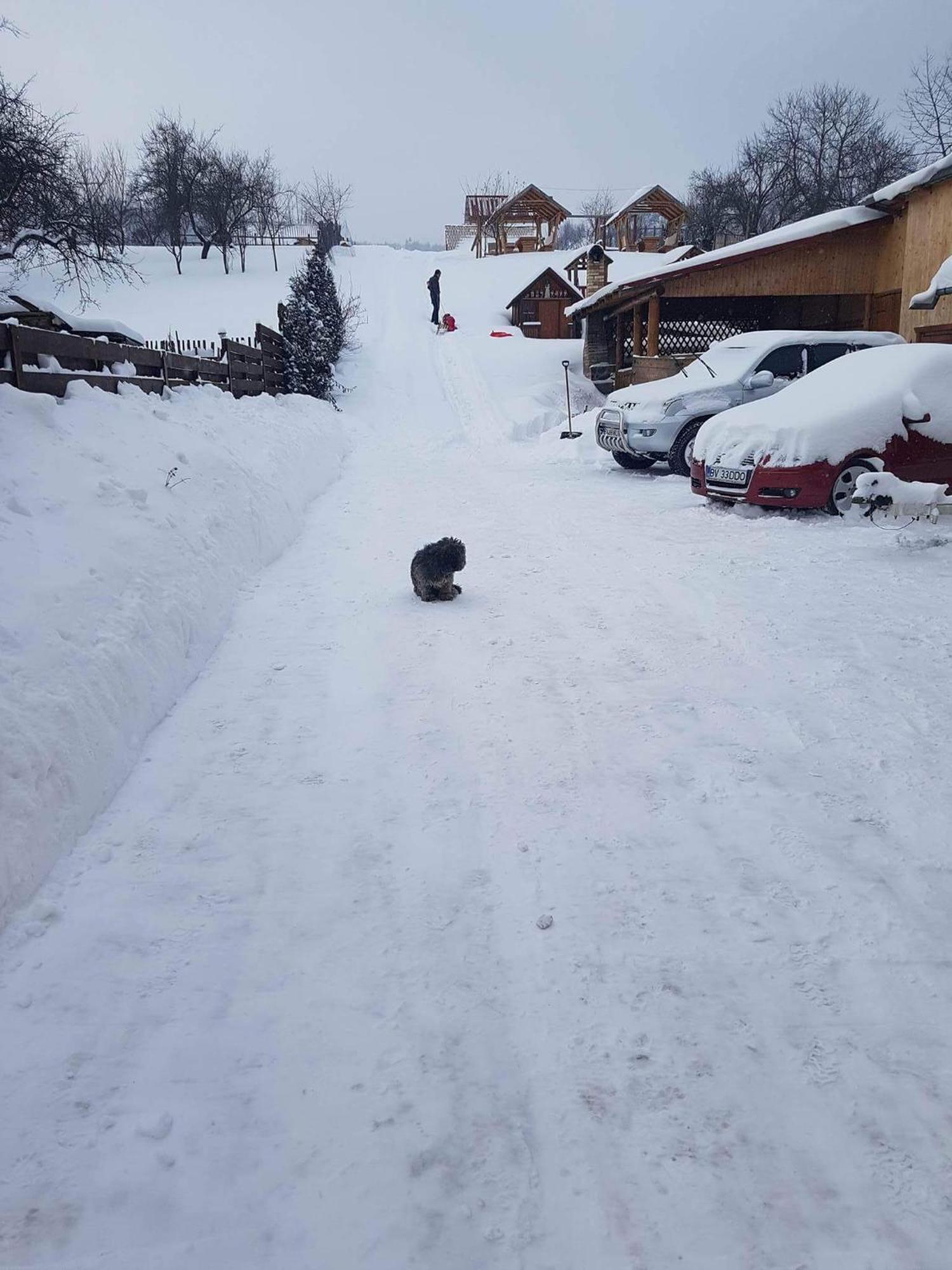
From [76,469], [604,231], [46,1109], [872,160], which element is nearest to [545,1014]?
[46,1109]

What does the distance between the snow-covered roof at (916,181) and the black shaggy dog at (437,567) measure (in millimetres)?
12939

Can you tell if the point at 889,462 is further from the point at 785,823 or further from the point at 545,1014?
the point at 545,1014

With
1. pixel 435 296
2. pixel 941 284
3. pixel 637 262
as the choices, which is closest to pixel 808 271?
pixel 941 284

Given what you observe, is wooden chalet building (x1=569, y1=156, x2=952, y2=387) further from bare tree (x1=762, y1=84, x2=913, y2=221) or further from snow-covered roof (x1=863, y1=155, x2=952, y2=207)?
bare tree (x1=762, y1=84, x2=913, y2=221)

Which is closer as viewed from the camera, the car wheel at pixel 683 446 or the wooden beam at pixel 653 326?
the car wheel at pixel 683 446

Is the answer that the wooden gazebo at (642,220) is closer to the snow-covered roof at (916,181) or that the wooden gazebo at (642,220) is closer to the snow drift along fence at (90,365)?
the snow-covered roof at (916,181)

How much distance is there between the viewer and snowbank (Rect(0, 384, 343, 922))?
9.47 ft

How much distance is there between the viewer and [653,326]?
19891 mm

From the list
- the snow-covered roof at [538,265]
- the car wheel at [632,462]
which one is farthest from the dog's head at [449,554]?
the snow-covered roof at [538,265]

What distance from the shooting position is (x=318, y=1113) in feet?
6.04

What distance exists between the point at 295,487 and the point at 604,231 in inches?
2110

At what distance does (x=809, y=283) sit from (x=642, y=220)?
137 feet

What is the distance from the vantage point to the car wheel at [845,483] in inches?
308

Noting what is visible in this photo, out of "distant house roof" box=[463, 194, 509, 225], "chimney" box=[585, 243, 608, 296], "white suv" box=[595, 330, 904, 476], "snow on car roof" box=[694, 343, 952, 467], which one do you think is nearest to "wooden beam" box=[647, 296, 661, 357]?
"chimney" box=[585, 243, 608, 296]
